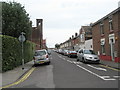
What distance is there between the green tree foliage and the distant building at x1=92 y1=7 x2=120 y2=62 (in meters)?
10.6

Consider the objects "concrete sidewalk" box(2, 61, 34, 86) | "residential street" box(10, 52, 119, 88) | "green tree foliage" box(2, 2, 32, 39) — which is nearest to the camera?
"residential street" box(10, 52, 119, 88)

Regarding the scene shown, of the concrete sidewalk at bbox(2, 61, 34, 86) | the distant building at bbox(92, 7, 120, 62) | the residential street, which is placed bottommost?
the concrete sidewalk at bbox(2, 61, 34, 86)

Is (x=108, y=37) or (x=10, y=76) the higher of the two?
(x=108, y=37)

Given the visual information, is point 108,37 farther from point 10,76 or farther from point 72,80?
point 10,76

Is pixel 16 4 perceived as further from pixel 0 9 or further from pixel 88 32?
pixel 88 32

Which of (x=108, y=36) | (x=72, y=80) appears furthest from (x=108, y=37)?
(x=72, y=80)

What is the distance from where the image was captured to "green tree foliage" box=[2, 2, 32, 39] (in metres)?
15.2

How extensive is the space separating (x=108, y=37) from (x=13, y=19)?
496 inches

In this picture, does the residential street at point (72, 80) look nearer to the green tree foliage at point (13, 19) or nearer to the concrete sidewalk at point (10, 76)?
the concrete sidewalk at point (10, 76)

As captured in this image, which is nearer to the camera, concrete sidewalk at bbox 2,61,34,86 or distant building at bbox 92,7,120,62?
concrete sidewalk at bbox 2,61,34,86

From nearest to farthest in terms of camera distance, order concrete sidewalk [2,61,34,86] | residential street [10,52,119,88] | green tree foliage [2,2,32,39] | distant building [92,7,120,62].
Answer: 1. residential street [10,52,119,88]
2. concrete sidewalk [2,61,34,86]
3. green tree foliage [2,2,32,39]
4. distant building [92,7,120,62]

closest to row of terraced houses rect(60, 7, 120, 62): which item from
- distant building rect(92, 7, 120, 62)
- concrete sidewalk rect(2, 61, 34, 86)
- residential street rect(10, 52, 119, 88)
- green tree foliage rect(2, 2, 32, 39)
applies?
distant building rect(92, 7, 120, 62)

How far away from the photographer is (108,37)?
67.4 ft

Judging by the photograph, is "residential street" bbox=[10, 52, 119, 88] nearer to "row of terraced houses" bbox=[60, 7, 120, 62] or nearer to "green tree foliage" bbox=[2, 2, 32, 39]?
"green tree foliage" bbox=[2, 2, 32, 39]
